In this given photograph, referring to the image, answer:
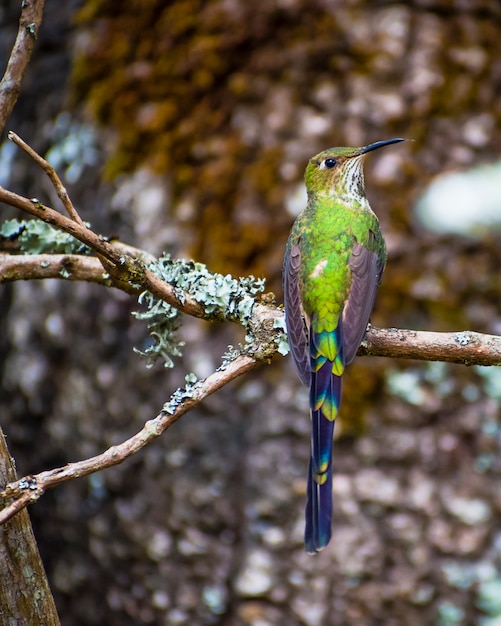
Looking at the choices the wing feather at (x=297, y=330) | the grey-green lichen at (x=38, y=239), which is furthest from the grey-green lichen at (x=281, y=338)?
the grey-green lichen at (x=38, y=239)

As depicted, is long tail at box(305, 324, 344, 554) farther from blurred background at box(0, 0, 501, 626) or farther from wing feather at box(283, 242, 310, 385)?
blurred background at box(0, 0, 501, 626)

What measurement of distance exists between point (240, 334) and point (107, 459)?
241 cm

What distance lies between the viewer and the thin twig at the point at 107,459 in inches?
69.2

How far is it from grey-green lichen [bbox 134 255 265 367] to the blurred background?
60.6 inches

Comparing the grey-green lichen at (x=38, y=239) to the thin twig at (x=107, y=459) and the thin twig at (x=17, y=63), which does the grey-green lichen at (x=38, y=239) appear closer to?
the thin twig at (x=17, y=63)

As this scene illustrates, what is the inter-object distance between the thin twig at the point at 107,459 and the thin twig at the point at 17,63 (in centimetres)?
102

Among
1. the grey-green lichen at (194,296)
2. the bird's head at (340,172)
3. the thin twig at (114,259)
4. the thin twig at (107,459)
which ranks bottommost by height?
the thin twig at (107,459)

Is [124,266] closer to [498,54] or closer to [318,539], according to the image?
[318,539]

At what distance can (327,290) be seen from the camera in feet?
9.00

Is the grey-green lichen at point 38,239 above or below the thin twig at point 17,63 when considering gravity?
below

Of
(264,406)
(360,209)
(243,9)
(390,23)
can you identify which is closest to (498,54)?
(390,23)

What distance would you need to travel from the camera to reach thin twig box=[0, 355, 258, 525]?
5.76 feet

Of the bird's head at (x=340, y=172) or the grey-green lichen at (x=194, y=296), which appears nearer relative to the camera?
the grey-green lichen at (x=194, y=296)

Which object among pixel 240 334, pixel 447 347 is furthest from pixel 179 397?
pixel 240 334
